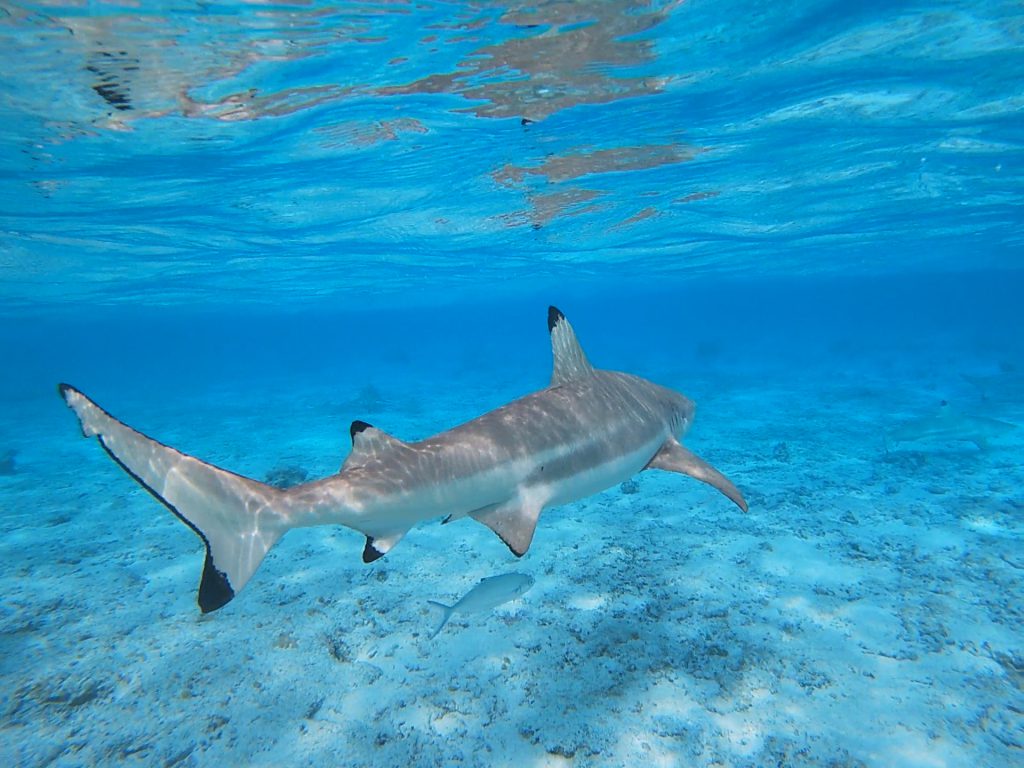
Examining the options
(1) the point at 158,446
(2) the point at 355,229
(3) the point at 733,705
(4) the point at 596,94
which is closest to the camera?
(1) the point at 158,446

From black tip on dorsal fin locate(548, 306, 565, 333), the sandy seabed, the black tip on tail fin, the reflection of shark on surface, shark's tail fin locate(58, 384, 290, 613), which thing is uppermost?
black tip on dorsal fin locate(548, 306, 565, 333)

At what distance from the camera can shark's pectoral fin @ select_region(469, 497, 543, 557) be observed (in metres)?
3.94

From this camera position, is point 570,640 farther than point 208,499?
Yes

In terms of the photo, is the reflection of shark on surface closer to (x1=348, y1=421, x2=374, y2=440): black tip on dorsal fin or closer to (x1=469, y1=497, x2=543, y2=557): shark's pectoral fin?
(x1=469, y1=497, x2=543, y2=557): shark's pectoral fin

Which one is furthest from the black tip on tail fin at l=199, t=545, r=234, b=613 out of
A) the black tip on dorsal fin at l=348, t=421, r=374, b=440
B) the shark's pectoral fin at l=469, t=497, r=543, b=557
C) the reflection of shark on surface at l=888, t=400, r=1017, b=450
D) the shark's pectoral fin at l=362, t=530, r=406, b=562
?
the reflection of shark on surface at l=888, t=400, r=1017, b=450

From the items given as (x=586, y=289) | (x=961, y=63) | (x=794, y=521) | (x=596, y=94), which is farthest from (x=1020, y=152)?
(x=586, y=289)

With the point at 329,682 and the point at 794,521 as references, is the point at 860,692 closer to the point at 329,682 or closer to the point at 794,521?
the point at 794,521

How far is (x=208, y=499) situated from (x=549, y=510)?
781 centimetres

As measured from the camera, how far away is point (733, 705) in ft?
16.1

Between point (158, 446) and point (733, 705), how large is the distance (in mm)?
5164

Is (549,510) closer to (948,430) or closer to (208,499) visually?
(208,499)

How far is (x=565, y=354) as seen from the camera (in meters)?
5.31

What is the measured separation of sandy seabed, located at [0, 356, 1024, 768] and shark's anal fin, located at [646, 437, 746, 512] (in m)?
1.95

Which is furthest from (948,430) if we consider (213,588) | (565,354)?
(213,588)
